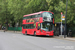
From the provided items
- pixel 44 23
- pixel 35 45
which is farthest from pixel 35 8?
pixel 35 45

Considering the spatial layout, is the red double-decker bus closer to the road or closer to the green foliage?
the green foliage

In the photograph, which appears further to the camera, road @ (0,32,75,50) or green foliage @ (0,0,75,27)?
green foliage @ (0,0,75,27)

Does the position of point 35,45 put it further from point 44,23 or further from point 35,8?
point 35,8

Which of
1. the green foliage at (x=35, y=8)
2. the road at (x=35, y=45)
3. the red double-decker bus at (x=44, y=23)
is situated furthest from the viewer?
the red double-decker bus at (x=44, y=23)

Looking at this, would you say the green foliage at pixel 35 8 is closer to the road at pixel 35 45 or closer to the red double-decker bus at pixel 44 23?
the red double-decker bus at pixel 44 23

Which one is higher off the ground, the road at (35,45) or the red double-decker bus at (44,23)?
the red double-decker bus at (44,23)

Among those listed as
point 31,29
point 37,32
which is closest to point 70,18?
point 37,32

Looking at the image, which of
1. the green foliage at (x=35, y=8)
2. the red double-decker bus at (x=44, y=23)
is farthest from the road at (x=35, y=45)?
the green foliage at (x=35, y=8)

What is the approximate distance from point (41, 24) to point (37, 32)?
1.79 metres

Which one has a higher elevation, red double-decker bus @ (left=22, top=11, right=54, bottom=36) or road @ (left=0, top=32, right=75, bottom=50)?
red double-decker bus @ (left=22, top=11, right=54, bottom=36)

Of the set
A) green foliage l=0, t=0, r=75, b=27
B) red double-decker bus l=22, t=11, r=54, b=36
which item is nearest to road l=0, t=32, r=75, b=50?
red double-decker bus l=22, t=11, r=54, b=36

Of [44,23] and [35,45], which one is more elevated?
[44,23]

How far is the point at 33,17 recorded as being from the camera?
28.3m

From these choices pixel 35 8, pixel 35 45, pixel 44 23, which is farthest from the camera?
pixel 35 8
